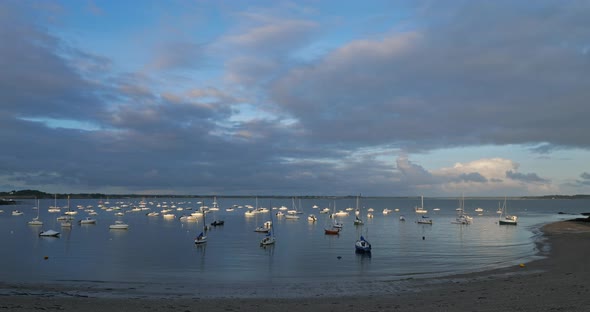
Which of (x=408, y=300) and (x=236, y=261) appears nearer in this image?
(x=408, y=300)

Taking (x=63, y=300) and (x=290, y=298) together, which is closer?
(x=63, y=300)

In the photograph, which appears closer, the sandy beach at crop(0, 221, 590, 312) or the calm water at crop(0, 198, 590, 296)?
the sandy beach at crop(0, 221, 590, 312)

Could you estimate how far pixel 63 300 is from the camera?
26.8m

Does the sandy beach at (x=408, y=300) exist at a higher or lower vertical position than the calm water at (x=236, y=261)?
higher

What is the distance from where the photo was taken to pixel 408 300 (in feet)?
86.8

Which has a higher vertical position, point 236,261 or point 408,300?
point 408,300

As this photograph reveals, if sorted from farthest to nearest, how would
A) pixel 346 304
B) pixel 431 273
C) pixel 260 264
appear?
1. pixel 260 264
2. pixel 431 273
3. pixel 346 304

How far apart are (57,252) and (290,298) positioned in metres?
40.9

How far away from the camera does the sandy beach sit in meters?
23.8

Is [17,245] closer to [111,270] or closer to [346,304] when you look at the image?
[111,270]

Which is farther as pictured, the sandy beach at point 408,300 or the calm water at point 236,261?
the calm water at point 236,261

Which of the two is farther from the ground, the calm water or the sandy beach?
the sandy beach

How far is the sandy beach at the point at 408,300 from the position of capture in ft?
78.2

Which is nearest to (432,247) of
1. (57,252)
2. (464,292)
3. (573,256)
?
(573,256)
